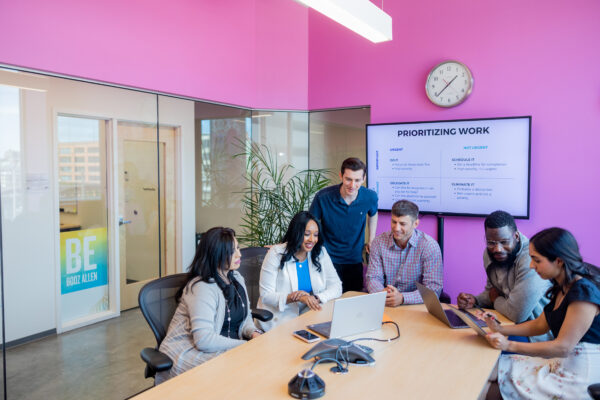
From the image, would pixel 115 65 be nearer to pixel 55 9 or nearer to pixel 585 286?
pixel 55 9

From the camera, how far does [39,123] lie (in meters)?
3.16

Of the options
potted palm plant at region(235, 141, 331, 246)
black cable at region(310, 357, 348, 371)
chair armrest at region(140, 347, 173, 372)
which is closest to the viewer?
black cable at region(310, 357, 348, 371)

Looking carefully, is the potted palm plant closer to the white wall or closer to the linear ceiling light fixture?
the white wall

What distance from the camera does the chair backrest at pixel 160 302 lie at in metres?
2.47

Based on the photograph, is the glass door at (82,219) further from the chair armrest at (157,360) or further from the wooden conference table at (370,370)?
the wooden conference table at (370,370)

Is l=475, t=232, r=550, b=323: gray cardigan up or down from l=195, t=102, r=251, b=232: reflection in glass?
down

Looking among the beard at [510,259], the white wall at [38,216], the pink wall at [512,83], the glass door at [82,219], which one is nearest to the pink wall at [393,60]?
the pink wall at [512,83]

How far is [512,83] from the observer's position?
4090 mm

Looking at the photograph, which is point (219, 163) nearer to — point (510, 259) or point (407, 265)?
point (407, 265)

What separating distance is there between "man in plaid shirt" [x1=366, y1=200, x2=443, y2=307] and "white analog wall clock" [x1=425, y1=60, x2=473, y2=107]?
168 cm

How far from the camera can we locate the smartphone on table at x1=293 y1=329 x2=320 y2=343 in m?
2.30

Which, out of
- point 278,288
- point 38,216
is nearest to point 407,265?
point 278,288

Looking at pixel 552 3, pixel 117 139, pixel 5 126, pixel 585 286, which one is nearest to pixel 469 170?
pixel 552 3

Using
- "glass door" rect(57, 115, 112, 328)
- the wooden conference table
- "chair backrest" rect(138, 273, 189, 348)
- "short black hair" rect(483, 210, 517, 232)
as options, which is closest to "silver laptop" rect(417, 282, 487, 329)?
the wooden conference table
